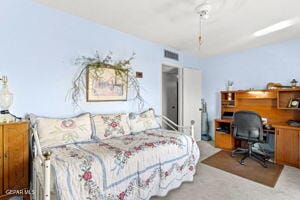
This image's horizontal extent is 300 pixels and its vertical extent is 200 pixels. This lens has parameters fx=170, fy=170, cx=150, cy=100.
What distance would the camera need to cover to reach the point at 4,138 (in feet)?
5.09

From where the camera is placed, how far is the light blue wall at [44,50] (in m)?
1.88

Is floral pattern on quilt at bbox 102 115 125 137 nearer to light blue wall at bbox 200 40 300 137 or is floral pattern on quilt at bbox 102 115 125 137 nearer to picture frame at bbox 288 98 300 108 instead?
light blue wall at bbox 200 40 300 137

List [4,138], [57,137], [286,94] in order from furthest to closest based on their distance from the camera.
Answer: [286,94], [57,137], [4,138]

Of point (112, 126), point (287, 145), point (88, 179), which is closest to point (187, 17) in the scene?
point (112, 126)

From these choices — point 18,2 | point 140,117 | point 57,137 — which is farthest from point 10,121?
point 140,117

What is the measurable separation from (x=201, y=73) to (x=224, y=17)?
2341mm

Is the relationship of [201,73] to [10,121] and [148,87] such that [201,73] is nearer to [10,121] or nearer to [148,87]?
[148,87]

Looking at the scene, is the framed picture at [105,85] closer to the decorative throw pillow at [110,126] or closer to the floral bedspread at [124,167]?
the decorative throw pillow at [110,126]

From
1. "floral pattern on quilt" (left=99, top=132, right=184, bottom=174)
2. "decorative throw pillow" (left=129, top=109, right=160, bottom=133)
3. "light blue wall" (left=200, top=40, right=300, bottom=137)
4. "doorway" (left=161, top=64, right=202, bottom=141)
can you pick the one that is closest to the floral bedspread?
"floral pattern on quilt" (left=99, top=132, right=184, bottom=174)

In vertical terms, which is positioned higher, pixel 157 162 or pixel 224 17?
pixel 224 17

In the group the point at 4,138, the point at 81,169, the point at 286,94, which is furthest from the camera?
the point at 286,94

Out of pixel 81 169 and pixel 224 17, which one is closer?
pixel 81 169

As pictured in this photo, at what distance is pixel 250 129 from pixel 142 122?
1894 millimetres

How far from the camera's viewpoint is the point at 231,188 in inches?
84.2
